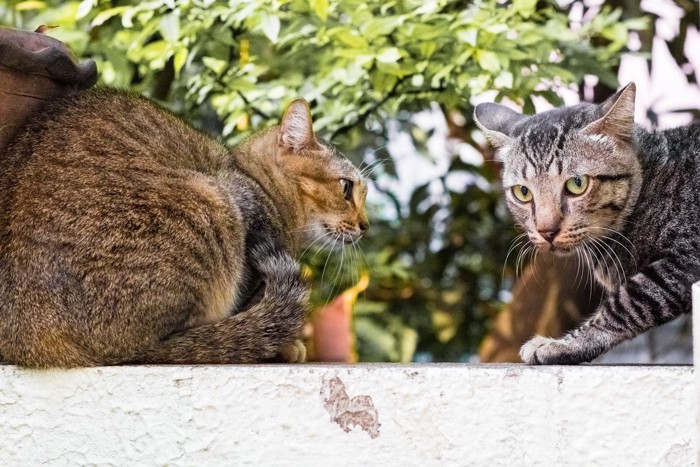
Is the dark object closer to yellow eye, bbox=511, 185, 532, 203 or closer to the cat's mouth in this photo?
yellow eye, bbox=511, 185, 532, 203

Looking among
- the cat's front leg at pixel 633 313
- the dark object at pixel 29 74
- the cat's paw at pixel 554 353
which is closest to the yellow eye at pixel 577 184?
the cat's front leg at pixel 633 313

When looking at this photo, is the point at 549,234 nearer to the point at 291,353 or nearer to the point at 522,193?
the point at 522,193

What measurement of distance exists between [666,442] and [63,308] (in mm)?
1504

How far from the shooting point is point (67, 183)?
2432 mm

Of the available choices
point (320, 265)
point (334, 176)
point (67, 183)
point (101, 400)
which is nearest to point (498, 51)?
point (334, 176)

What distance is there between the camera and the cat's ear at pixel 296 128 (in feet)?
9.96

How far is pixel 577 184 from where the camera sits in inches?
98.3

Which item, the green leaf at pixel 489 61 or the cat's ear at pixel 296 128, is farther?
the cat's ear at pixel 296 128

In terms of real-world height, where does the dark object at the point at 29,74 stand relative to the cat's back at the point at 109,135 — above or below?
above

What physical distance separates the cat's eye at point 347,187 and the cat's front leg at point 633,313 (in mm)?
1094

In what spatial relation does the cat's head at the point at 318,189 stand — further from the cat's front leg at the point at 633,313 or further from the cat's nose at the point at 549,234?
the cat's front leg at the point at 633,313

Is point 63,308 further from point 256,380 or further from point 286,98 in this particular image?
point 286,98

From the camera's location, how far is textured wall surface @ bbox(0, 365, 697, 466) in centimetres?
197

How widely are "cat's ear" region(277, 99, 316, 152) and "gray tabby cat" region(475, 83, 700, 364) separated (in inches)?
29.8
